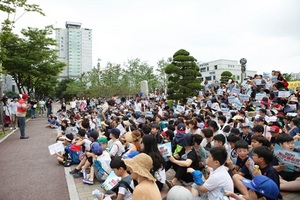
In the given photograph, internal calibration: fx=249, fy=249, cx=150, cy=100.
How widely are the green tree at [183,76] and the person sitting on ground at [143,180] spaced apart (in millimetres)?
19718

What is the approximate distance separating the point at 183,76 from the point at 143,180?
20.4m

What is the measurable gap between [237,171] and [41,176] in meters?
5.14

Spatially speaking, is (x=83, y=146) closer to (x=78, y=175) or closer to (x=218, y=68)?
(x=78, y=175)

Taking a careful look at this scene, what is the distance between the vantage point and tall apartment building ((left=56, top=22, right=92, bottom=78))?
107 metres

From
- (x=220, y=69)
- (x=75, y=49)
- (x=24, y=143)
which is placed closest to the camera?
(x=24, y=143)

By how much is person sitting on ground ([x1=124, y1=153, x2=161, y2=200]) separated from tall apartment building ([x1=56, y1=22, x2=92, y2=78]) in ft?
351

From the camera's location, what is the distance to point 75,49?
356 ft

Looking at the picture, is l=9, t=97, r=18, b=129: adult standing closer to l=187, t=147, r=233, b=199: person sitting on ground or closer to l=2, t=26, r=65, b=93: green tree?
l=2, t=26, r=65, b=93: green tree

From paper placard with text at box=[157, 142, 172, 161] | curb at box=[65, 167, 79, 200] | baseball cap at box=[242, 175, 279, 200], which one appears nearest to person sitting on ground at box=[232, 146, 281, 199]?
baseball cap at box=[242, 175, 279, 200]

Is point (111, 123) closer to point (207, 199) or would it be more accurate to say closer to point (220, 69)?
point (207, 199)

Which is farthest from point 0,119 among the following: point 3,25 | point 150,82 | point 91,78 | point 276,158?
point 91,78

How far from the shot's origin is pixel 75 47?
10869 centimetres

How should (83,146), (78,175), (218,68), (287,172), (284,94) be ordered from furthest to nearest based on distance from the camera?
Answer: 1. (218,68)
2. (284,94)
3. (83,146)
4. (78,175)
5. (287,172)

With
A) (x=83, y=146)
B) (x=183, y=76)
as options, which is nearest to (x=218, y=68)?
(x=183, y=76)
